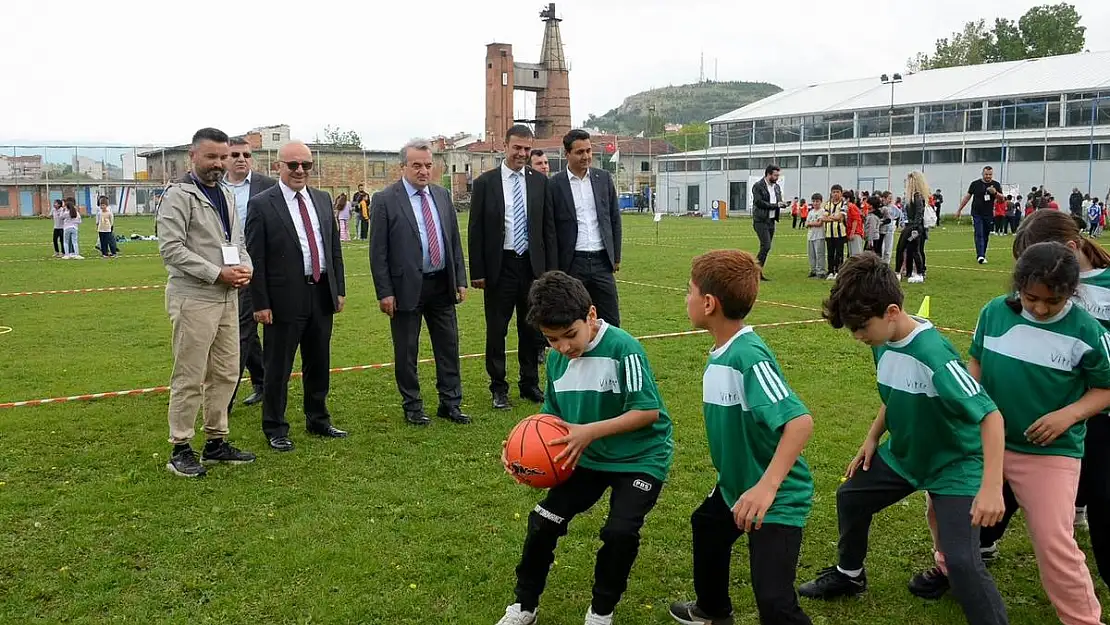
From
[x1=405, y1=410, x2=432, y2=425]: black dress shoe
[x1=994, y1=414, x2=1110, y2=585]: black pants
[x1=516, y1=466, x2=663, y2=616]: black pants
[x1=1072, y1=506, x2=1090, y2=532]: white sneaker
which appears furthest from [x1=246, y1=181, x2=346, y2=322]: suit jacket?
[x1=1072, y1=506, x2=1090, y2=532]: white sneaker

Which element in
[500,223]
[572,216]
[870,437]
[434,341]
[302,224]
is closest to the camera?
[870,437]

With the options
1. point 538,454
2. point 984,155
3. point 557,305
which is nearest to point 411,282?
point 557,305

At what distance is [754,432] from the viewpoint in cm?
362

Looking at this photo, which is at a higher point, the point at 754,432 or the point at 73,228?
the point at 73,228

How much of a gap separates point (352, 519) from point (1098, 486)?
385cm

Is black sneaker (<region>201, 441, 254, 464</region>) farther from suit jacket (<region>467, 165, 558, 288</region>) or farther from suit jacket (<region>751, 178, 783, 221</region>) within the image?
suit jacket (<region>751, 178, 783, 221</region>)

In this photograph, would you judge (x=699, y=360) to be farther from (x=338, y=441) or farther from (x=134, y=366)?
(x=134, y=366)

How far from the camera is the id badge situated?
6.33m

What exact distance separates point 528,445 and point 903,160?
177 feet

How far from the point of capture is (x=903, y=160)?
53281 mm

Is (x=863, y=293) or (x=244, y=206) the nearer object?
(x=863, y=293)

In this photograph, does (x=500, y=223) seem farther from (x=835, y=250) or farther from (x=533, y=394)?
(x=835, y=250)

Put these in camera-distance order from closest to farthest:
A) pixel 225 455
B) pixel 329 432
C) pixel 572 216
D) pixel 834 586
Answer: pixel 834 586 < pixel 225 455 < pixel 329 432 < pixel 572 216

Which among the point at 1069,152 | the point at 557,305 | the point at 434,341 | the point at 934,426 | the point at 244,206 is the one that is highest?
the point at 1069,152
